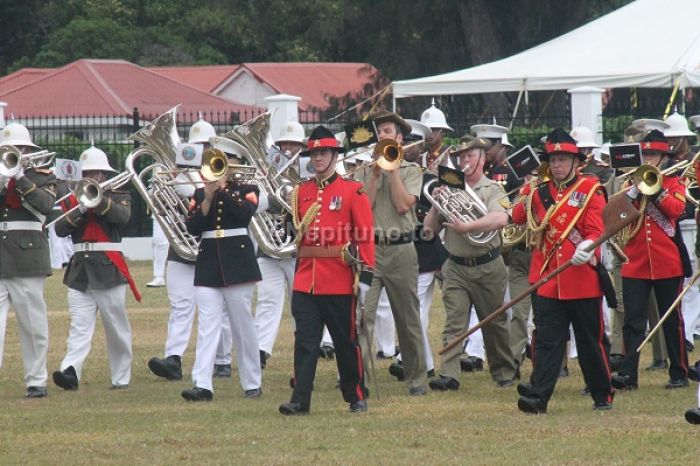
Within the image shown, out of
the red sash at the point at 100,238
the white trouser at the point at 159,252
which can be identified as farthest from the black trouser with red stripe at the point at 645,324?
the white trouser at the point at 159,252

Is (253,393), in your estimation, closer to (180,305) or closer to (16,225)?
(180,305)

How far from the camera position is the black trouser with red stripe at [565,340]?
36.7 feet

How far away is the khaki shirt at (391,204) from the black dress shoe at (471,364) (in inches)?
78.2

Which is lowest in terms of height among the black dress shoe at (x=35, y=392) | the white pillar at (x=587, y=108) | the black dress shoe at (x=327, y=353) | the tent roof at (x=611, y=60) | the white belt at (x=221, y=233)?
the black dress shoe at (x=327, y=353)

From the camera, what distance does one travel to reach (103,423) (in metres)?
11.3

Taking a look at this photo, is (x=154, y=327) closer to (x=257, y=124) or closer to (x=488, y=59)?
(x=257, y=124)

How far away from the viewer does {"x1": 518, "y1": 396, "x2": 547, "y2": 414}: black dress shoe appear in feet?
36.8

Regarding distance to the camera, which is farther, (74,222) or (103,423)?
(74,222)

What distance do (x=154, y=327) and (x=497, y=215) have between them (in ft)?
21.4

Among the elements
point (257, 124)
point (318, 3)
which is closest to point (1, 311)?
point (257, 124)

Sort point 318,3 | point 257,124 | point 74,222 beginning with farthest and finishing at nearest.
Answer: point 318,3 → point 257,124 → point 74,222

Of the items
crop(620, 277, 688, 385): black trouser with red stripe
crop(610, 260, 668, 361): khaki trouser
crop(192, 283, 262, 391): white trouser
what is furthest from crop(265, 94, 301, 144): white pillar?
crop(620, 277, 688, 385): black trouser with red stripe

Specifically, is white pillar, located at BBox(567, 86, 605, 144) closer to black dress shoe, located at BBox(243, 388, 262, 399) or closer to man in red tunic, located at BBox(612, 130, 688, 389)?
man in red tunic, located at BBox(612, 130, 688, 389)

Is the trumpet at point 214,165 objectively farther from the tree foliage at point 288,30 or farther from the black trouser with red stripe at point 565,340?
the tree foliage at point 288,30
